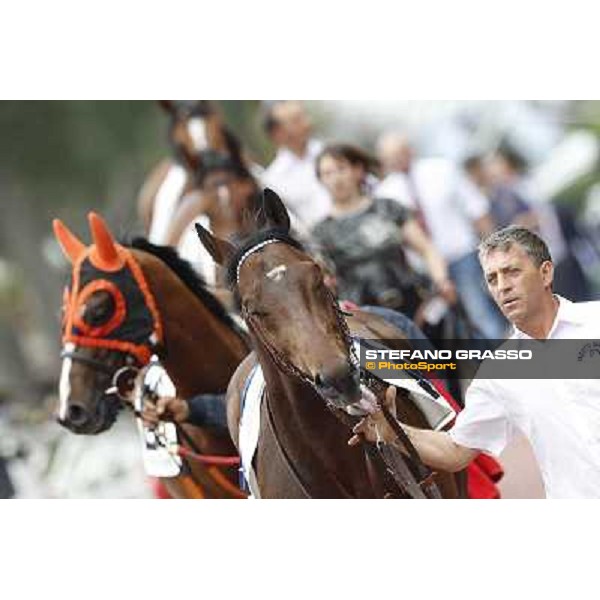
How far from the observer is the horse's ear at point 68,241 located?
13.8ft

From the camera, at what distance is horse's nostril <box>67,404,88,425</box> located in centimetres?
423

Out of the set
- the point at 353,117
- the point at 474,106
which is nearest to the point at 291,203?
the point at 353,117

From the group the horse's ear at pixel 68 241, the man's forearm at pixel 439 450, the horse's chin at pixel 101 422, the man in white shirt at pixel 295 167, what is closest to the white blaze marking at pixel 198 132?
the man in white shirt at pixel 295 167

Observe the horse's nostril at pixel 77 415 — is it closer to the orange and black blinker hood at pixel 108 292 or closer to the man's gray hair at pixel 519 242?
the orange and black blinker hood at pixel 108 292

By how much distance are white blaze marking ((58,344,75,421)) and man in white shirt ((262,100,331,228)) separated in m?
0.84

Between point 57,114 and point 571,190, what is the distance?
5.38ft

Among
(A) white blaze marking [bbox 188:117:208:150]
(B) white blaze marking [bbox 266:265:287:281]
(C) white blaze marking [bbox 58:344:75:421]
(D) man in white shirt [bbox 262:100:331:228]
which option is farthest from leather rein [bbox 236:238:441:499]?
(C) white blaze marking [bbox 58:344:75:421]

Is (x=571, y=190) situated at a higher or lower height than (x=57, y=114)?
lower

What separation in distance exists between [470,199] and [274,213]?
2.14ft

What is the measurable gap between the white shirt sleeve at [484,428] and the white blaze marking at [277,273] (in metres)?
0.75

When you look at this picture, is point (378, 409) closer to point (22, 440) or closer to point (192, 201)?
point (192, 201)

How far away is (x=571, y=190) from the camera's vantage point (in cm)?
404
